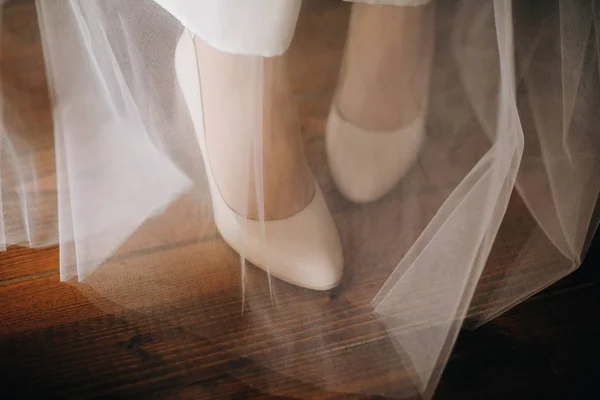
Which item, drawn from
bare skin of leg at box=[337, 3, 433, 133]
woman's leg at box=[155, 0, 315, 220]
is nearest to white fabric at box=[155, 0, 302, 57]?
woman's leg at box=[155, 0, 315, 220]

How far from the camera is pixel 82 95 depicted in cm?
55

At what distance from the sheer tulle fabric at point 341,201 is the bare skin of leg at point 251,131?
0.04 feet

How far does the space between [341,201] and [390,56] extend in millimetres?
176

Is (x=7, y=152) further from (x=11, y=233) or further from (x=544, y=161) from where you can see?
(x=544, y=161)

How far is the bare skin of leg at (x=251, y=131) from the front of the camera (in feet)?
1.52

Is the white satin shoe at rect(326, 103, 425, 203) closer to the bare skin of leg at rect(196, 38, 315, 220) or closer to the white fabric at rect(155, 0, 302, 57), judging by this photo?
the bare skin of leg at rect(196, 38, 315, 220)

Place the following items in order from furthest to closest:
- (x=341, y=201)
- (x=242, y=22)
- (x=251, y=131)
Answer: (x=341, y=201)
(x=251, y=131)
(x=242, y=22)

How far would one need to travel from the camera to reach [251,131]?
490 mm

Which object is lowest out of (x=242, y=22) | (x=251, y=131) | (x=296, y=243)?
(x=296, y=243)

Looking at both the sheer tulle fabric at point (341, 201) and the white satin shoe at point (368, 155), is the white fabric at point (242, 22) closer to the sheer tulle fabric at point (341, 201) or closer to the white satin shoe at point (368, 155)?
the sheer tulle fabric at point (341, 201)

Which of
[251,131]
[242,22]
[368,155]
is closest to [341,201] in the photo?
[368,155]

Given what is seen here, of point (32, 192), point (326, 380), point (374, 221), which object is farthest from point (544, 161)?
point (32, 192)

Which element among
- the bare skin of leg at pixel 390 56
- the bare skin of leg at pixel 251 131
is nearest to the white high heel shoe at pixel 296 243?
the bare skin of leg at pixel 251 131

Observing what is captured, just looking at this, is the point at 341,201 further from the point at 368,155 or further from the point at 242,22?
the point at 242,22
